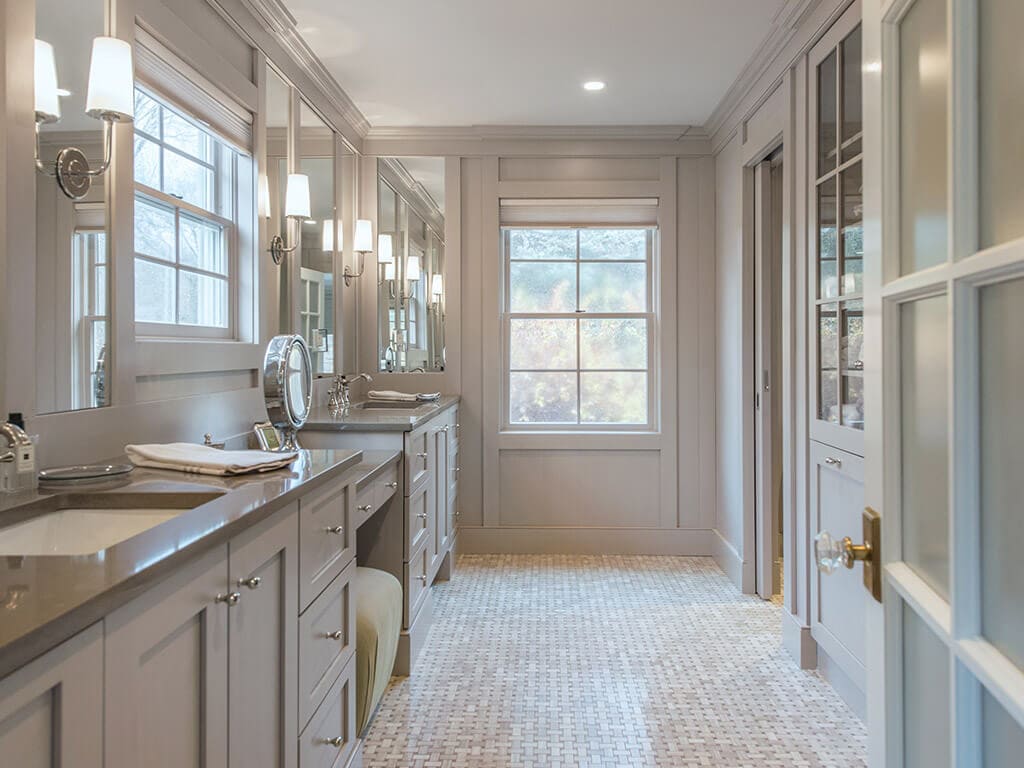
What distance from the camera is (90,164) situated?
1807 millimetres

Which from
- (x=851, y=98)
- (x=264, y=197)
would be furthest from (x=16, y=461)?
(x=851, y=98)

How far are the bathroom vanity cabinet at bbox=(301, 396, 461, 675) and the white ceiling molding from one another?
2.07 metres

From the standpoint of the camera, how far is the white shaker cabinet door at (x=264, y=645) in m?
1.21

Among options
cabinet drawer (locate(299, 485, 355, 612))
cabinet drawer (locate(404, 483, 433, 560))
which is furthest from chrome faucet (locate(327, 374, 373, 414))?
cabinet drawer (locate(299, 485, 355, 612))

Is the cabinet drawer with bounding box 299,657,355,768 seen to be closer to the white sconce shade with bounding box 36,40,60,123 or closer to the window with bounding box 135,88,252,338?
the window with bounding box 135,88,252,338

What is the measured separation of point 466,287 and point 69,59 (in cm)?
288

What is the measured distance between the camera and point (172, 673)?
0.99 meters

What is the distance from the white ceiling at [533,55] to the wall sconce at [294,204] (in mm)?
659

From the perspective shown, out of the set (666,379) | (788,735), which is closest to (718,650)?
(788,735)

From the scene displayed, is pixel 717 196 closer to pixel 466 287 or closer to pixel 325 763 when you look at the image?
pixel 466 287

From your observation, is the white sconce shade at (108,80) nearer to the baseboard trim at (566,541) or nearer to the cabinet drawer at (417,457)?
the cabinet drawer at (417,457)

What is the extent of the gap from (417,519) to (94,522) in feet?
5.73

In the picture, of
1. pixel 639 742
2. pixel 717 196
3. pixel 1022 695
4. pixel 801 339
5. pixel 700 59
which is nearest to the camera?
pixel 1022 695

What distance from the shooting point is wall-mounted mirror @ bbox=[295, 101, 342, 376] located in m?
3.39
